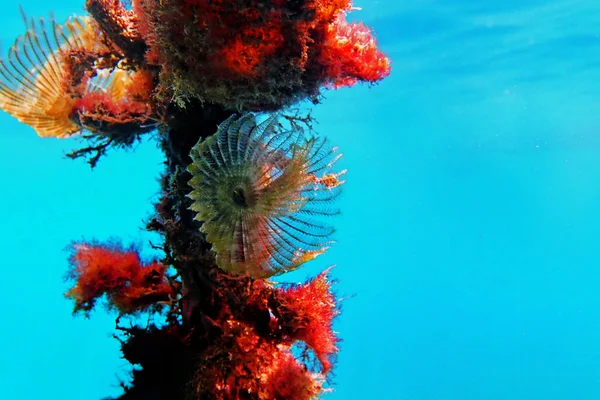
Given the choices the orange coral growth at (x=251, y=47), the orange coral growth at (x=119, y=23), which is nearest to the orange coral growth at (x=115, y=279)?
the orange coral growth at (x=251, y=47)

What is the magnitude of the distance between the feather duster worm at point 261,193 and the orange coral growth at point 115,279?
5.95ft

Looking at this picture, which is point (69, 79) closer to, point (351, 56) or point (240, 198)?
point (240, 198)

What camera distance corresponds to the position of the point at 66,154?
6188 mm

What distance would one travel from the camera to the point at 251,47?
4043 millimetres

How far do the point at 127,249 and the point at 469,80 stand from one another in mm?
24679

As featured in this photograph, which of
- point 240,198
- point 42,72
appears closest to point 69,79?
point 42,72

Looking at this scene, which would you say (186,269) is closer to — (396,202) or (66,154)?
(66,154)

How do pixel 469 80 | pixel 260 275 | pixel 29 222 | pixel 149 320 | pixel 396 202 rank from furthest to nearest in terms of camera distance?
pixel 396 202
pixel 29 222
pixel 469 80
pixel 149 320
pixel 260 275

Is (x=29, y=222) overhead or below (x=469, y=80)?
below

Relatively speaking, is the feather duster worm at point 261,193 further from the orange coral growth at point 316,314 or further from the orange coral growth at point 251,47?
the orange coral growth at point 316,314

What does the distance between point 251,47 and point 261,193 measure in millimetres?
1276

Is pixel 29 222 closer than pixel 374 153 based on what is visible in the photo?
No

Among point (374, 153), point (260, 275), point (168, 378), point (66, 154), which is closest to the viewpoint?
point (260, 275)

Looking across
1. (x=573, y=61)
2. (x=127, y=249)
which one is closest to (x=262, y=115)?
(x=127, y=249)
